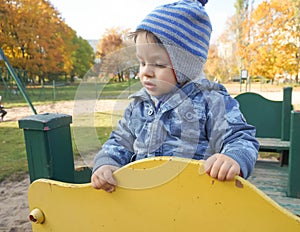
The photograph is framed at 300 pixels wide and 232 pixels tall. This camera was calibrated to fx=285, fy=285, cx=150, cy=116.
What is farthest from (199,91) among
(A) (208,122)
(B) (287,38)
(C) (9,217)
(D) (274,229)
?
(B) (287,38)

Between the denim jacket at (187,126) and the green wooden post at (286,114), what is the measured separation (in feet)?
6.44

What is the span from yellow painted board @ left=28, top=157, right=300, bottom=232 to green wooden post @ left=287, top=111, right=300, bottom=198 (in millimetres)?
1197

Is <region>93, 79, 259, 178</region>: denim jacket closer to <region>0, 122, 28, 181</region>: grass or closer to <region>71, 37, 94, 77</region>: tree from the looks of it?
<region>71, 37, 94, 77</region>: tree

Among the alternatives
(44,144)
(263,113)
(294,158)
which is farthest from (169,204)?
(263,113)

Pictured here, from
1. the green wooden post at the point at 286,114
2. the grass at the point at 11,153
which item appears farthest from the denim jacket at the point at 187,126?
the grass at the point at 11,153

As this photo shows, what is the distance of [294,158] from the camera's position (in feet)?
5.57

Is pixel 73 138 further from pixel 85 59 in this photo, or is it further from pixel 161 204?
pixel 161 204

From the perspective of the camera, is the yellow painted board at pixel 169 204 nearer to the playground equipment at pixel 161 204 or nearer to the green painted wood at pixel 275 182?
the playground equipment at pixel 161 204

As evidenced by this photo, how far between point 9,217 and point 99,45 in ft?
6.55

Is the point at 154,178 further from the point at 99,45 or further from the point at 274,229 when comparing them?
the point at 99,45

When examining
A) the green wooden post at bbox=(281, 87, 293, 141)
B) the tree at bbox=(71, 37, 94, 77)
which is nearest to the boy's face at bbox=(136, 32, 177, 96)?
the tree at bbox=(71, 37, 94, 77)

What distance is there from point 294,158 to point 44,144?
1.41 metres

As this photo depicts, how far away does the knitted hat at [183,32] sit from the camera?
826 millimetres

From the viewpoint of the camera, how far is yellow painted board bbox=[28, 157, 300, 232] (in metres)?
0.60
